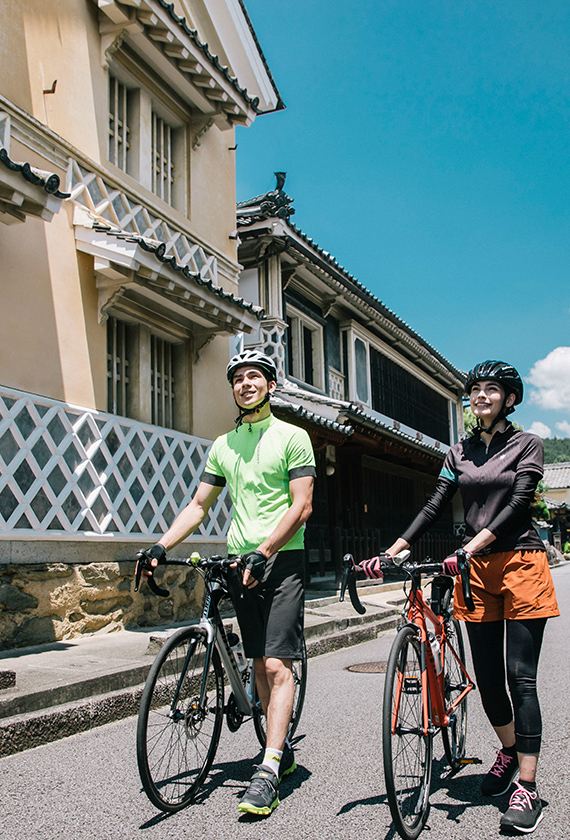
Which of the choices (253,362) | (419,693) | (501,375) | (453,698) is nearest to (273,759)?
(419,693)

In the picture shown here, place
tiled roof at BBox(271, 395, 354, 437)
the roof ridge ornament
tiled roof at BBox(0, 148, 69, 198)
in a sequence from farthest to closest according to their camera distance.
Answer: the roof ridge ornament < tiled roof at BBox(271, 395, 354, 437) < tiled roof at BBox(0, 148, 69, 198)

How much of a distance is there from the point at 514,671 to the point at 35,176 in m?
5.30

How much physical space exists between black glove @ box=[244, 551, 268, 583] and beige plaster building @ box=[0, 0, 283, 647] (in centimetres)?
406

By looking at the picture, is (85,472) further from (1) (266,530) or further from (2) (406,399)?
(2) (406,399)

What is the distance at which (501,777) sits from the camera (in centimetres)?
328

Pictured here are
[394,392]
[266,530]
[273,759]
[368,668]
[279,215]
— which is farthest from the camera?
[394,392]

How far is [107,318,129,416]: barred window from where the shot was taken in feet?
27.9

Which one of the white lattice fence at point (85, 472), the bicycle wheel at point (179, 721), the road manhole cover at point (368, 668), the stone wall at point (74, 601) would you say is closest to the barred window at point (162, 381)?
the white lattice fence at point (85, 472)

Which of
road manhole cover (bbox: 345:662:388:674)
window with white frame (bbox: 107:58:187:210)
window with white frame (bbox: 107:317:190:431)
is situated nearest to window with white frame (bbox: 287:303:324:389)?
window with white frame (bbox: 107:58:187:210)

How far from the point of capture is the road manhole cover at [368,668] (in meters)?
6.71

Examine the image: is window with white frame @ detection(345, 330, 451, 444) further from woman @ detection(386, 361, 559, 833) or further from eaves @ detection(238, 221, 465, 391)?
woman @ detection(386, 361, 559, 833)

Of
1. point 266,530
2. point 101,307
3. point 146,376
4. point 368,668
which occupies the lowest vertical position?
point 368,668

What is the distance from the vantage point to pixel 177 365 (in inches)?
389

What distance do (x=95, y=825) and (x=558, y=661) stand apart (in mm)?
5394
